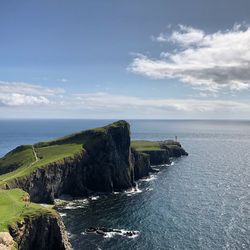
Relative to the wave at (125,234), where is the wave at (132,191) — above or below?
above

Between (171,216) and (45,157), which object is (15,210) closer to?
(171,216)

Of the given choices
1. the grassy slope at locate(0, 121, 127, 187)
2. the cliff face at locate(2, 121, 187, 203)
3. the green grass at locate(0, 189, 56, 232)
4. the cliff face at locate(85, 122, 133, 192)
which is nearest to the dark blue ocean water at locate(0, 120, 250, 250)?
the cliff face at locate(85, 122, 133, 192)

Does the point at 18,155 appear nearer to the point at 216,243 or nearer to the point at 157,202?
the point at 157,202

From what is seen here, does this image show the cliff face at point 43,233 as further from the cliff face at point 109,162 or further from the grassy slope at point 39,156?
the cliff face at point 109,162

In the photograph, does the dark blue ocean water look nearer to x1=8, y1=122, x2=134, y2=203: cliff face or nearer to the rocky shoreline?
the rocky shoreline

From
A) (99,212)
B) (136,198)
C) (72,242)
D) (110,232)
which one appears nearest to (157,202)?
(136,198)

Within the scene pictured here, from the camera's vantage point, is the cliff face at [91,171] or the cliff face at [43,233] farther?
the cliff face at [91,171]

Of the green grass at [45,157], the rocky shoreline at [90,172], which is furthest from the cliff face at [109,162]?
the green grass at [45,157]
